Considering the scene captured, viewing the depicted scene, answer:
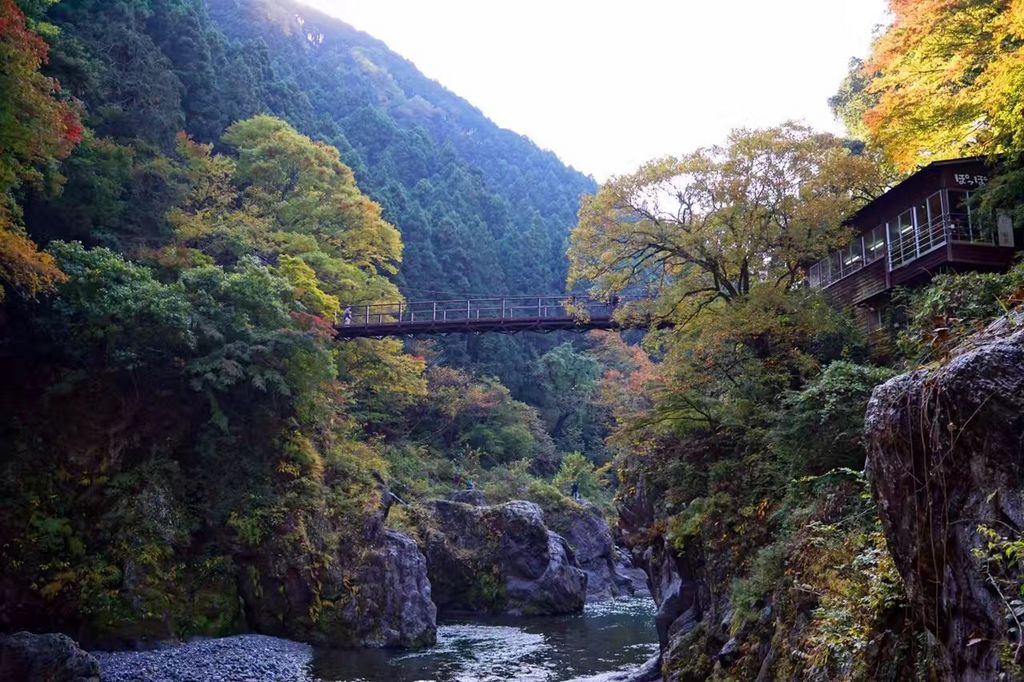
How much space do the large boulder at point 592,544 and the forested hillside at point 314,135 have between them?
17.2 meters

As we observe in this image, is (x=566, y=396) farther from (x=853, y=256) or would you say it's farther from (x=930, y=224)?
Answer: (x=930, y=224)

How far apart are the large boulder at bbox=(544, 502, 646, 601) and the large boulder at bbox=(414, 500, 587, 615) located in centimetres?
441

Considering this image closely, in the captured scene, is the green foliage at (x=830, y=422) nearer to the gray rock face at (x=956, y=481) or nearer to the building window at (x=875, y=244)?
the gray rock face at (x=956, y=481)

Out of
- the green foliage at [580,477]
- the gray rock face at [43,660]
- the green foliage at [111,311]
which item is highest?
the green foliage at [111,311]

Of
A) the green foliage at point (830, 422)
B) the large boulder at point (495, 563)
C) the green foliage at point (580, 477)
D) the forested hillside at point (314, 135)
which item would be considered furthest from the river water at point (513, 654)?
the forested hillside at point (314, 135)

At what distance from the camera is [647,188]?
17.5m

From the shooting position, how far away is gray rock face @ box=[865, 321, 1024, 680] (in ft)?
16.3

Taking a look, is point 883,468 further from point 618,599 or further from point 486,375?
point 486,375

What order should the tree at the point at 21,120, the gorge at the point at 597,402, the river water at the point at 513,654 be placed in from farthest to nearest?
the river water at the point at 513,654, the tree at the point at 21,120, the gorge at the point at 597,402

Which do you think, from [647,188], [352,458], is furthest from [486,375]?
[647,188]

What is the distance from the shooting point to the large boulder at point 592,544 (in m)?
33.0

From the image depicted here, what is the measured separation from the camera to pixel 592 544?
Answer: 33719 mm

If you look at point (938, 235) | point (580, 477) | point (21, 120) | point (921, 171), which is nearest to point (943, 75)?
point (921, 171)

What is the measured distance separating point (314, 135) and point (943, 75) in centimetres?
4150
